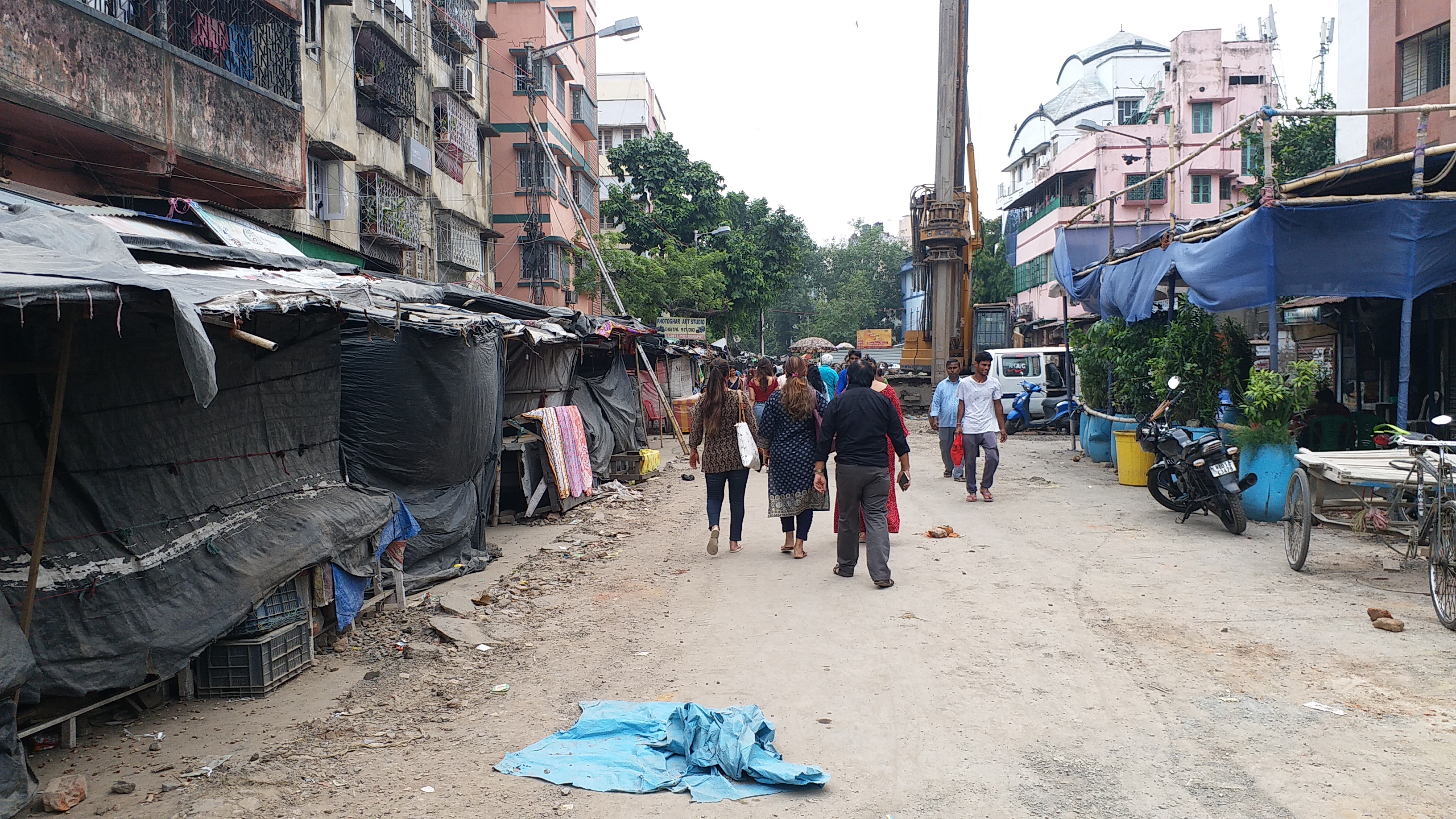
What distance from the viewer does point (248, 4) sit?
13172 millimetres

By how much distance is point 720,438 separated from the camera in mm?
9211

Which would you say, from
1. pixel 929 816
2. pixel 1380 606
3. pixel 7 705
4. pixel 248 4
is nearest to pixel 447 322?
pixel 7 705

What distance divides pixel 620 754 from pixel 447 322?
4561 mm

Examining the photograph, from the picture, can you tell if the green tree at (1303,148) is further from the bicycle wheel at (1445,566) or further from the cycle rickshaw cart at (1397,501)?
the bicycle wheel at (1445,566)

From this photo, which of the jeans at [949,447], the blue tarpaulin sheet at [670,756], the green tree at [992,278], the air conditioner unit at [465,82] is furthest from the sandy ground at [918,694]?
the green tree at [992,278]

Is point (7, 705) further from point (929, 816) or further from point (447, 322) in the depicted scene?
point (447, 322)

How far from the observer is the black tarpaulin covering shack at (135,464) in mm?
4078

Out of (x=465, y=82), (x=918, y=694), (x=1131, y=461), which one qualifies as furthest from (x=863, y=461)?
(x=465, y=82)

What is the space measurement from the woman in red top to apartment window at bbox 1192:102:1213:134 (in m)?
34.5

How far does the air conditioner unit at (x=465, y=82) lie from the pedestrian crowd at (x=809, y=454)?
61.4 ft

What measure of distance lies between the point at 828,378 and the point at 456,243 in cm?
1463

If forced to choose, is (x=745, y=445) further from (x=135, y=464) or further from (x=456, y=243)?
(x=456, y=243)

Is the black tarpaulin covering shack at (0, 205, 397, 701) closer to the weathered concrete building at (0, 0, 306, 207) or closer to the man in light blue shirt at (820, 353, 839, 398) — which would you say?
the weathered concrete building at (0, 0, 306, 207)

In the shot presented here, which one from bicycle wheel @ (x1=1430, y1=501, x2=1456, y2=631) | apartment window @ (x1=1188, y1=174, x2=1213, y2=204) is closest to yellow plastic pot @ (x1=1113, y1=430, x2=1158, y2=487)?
bicycle wheel @ (x1=1430, y1=501, x2=1456, y2=631)
